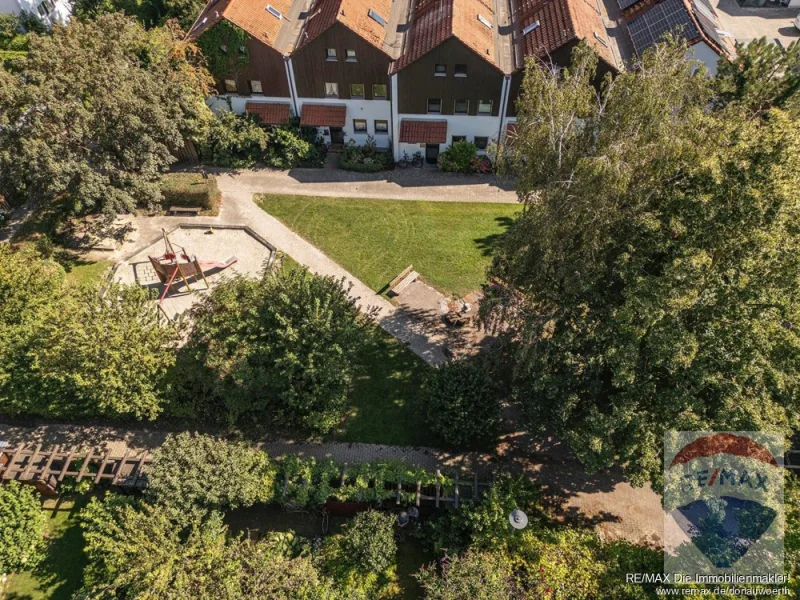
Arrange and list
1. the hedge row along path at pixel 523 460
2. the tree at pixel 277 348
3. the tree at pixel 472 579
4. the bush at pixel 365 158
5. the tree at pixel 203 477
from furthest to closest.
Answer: the bush at pixel 365 158 → the hedge row along path at pixel 523 460 → the tree at pixel 277 348 → the tree at pixel 203 477 → the tree at pixel 472 579

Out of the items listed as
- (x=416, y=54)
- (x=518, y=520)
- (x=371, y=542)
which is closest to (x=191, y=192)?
(x=416, y=54)

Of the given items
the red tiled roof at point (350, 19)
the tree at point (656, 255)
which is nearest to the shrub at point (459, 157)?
the red tiled roof at point (350, 19)

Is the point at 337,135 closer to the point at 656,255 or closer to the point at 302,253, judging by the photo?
the point at 302,253

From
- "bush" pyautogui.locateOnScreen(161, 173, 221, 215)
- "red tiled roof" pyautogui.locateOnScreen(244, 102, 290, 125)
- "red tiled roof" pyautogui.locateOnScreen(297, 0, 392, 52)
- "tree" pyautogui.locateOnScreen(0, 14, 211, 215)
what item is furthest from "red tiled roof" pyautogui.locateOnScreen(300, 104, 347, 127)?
"tree" pyautogui.locateOnScreen(0, 14, 211, 215)

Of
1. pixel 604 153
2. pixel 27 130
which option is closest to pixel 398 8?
pixel 27 130

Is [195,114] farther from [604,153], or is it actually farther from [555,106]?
[604,153]

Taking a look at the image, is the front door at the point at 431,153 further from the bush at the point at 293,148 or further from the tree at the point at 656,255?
the tree at the point at 656,255

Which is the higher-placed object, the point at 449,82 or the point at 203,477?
the point at 449,82
